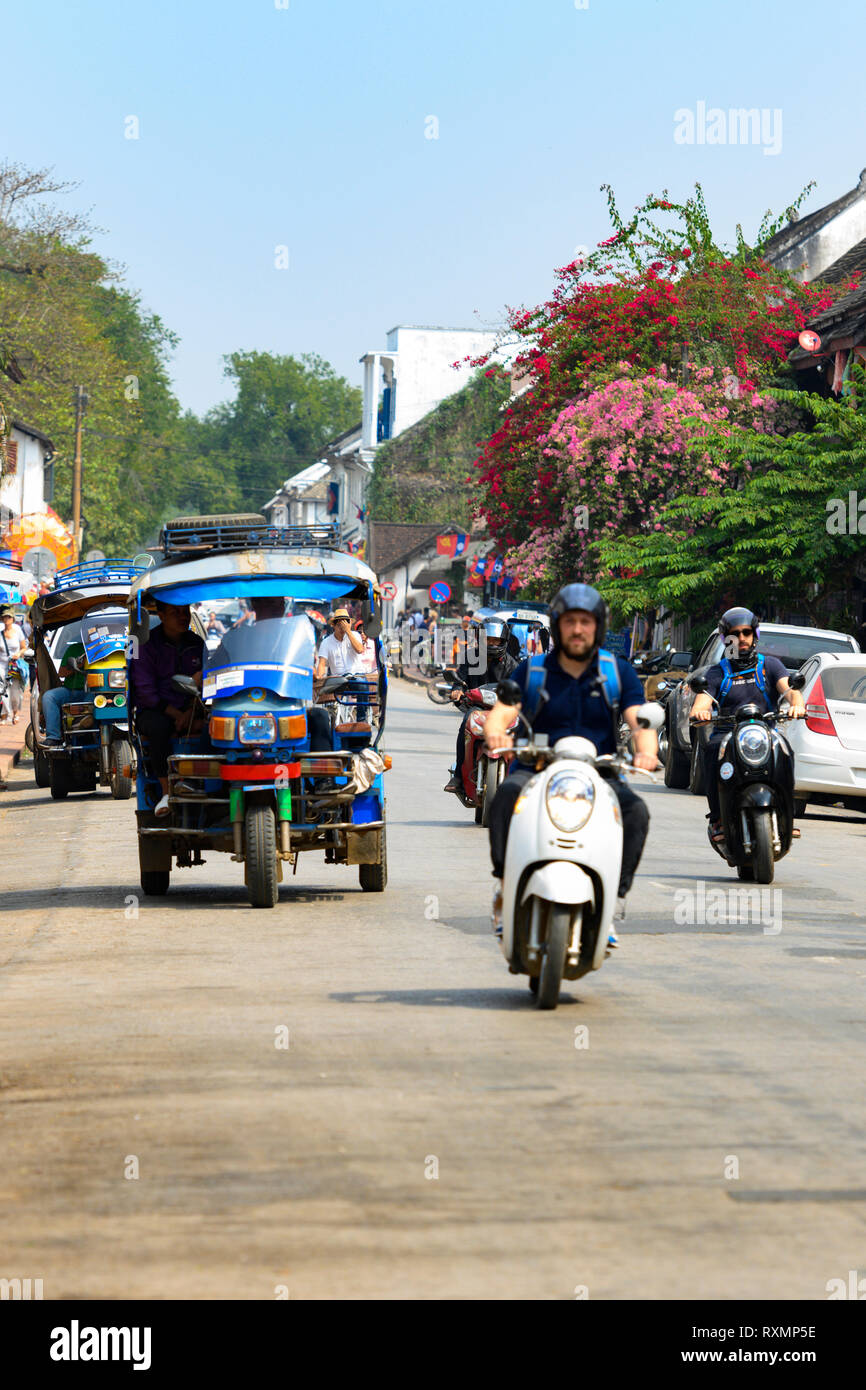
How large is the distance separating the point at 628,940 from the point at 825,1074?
3836 millimetres

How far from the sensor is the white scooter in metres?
8.20

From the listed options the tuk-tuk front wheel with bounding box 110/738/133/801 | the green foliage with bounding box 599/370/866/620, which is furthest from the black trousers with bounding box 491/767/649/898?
the green foliage with bounding box 599/370/866/620

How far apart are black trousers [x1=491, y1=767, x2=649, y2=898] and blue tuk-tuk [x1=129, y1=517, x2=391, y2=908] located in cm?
353

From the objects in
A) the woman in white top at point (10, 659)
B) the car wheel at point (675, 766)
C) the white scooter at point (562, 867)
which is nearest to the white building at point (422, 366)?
the woman in white top at point (10, 659)

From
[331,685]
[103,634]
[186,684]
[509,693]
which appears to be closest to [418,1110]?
[509,693]

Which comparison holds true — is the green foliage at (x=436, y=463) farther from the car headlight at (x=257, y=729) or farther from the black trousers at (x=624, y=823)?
the black trousers at (x=624, y=823)

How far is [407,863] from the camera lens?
49.9 feet

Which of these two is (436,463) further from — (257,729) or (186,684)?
(257,729)

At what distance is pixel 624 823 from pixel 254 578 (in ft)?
14.9

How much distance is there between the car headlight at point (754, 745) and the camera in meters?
13.8

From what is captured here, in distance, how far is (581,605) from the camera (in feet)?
28.2

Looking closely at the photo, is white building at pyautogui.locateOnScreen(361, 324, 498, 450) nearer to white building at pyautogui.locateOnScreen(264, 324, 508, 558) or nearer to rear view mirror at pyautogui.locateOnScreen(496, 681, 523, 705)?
white building at pyautogui.locateOnScreen(264, 324, 508, 558)

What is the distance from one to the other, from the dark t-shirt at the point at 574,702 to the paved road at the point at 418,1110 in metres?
1.22

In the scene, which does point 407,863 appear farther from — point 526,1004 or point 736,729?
point 526,1004
